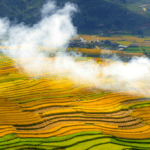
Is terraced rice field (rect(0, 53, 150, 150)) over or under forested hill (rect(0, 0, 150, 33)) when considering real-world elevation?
under

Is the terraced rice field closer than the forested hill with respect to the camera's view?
Yes

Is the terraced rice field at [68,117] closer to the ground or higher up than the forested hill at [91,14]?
closer to the ground

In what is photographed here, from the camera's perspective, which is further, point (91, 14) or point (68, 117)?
point (91, 14)

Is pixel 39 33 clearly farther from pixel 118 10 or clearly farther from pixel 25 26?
pixel 118 10

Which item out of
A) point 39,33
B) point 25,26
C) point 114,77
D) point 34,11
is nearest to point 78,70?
point 114,77

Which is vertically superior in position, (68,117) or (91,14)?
(91,14)
